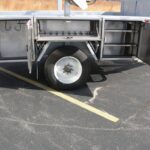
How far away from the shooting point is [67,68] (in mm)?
5832

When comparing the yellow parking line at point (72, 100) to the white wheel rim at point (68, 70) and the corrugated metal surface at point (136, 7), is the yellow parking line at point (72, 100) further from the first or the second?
the corrugated metal surface at point (136, 7)

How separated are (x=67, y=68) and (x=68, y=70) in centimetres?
5

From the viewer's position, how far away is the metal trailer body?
17.7 ft

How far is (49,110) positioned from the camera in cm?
498

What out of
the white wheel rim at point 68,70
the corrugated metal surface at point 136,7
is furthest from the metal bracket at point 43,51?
the corrugated metal surface at point 136,7

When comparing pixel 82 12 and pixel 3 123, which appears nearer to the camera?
pixel 3 123

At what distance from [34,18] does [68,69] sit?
1249 mm

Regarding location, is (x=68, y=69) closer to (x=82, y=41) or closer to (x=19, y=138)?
(x=82, y=41)

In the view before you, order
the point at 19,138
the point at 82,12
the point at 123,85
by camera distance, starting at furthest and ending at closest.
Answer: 1. the point at 82,12
2. the point at 123,85
3. the point at 19,138

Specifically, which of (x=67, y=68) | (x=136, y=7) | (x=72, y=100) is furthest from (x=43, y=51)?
(x=136, y=7)

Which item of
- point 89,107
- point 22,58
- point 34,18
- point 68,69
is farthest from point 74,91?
point 34,18

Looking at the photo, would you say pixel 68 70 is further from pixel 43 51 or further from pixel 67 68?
pixel 43 51

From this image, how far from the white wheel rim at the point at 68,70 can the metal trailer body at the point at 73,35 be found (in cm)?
29

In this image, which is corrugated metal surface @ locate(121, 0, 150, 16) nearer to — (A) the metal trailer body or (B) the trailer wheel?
(A) the metal trailer body
